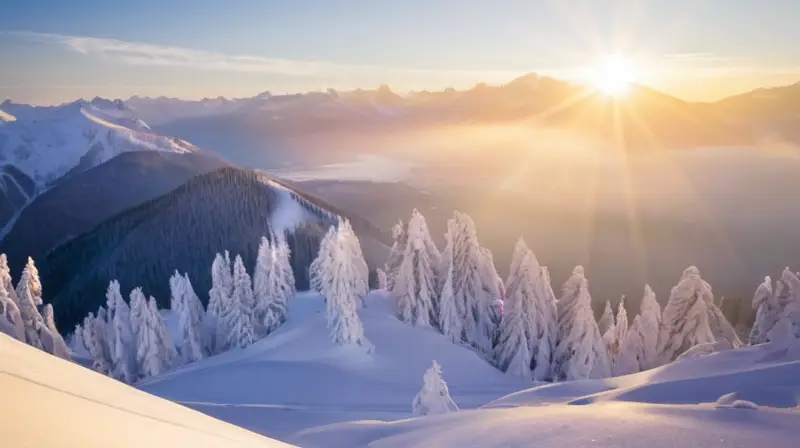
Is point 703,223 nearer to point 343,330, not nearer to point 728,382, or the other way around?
point 343,330

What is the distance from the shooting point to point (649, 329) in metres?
34.5

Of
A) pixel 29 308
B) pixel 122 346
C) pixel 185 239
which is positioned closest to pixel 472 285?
pixel 122 346

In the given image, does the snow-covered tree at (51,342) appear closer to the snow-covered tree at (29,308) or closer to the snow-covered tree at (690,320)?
the snow-covered tree at (29,308)

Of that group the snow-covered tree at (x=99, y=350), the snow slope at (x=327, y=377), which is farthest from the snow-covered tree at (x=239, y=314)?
the snow-covered tree at (x=99, y=350)

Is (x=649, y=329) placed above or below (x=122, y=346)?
above

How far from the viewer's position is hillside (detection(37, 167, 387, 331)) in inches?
3767

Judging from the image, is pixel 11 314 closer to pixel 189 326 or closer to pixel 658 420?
pixel 189 326

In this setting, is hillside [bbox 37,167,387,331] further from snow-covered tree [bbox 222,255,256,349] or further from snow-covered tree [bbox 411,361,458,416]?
snow-covered tree [bbox 411,361,458,416]

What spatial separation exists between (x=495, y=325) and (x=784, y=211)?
15242 centimetres

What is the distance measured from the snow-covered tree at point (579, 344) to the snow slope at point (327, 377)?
3.28 meters

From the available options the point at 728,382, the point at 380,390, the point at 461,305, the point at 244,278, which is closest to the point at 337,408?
the point at 380,390

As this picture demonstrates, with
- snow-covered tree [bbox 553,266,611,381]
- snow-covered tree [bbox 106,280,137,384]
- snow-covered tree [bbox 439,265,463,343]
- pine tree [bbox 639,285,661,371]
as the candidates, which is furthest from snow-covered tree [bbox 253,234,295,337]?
pine tree [bbox 639,285,661,371]

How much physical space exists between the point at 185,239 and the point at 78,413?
338ft

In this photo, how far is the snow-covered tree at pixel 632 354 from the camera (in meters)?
34.3
